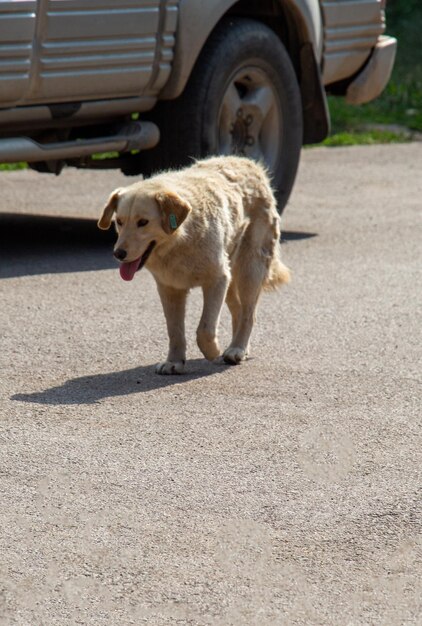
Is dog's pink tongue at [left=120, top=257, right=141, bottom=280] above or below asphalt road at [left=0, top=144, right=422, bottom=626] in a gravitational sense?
above

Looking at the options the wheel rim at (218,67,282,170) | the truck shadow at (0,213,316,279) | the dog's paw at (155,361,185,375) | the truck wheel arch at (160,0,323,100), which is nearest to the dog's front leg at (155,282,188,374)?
the dog's paw at (155,361,185,375)

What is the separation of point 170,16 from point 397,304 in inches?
83.4

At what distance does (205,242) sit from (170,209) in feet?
0.87

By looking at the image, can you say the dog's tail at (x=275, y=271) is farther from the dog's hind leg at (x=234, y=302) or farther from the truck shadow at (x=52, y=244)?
the truck shadow at (x=52, y=244)

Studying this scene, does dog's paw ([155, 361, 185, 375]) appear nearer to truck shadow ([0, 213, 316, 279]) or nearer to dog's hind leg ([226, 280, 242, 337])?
dog's hind leg ([226, 280, 242, 337])

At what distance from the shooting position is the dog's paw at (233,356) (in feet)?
19.8

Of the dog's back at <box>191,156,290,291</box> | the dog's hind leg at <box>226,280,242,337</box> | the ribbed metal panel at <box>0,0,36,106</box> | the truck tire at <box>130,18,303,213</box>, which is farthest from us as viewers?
the truck tire at <box>130,18,303,213</box>

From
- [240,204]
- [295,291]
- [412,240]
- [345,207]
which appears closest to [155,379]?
[240,204]

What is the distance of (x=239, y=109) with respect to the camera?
8703 millimetres

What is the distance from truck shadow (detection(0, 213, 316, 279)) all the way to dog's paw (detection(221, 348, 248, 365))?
6.11ft

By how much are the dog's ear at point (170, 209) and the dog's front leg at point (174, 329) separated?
35 centimetres

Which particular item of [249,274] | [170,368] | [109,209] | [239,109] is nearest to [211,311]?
[170,368]

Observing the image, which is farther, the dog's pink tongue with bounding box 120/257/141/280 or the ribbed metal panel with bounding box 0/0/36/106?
the ribbed metal panel with bounding box 0/0/36/106

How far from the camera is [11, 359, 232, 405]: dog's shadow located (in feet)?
17.7
